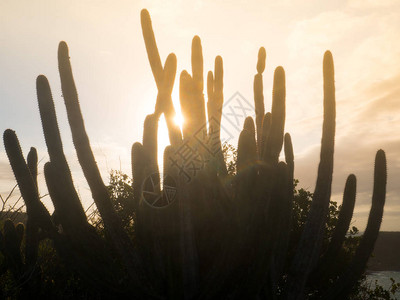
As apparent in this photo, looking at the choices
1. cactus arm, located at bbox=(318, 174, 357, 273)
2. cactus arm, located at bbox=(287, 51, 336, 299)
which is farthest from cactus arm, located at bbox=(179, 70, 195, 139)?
cactus arm, located at bbox=(318, 174, 357, 273)

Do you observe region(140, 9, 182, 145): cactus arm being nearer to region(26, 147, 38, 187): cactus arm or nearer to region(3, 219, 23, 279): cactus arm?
region(26, 147, 38, 187): cactus arm

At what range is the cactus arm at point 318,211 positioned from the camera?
410cm

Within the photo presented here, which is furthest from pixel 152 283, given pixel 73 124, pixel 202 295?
pixel 73 124

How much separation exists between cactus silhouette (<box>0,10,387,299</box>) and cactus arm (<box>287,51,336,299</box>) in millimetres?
11

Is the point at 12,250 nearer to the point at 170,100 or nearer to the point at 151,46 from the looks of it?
the point at 170,100

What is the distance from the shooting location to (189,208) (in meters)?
3.69

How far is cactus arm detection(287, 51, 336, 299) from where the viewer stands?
161 inches

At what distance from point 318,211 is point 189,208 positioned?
1.48 metres

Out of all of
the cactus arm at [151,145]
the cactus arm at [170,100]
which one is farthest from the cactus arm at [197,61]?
the cactus arm at [151,145]

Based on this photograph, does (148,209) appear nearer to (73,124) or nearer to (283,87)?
(73,124)

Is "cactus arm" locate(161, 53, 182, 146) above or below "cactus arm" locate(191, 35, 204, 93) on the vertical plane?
below

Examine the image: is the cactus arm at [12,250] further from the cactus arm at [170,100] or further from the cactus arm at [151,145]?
the cactus arm at [170,100]

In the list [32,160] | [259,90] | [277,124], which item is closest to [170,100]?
[277,124]

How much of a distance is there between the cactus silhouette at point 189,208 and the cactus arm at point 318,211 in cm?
1
